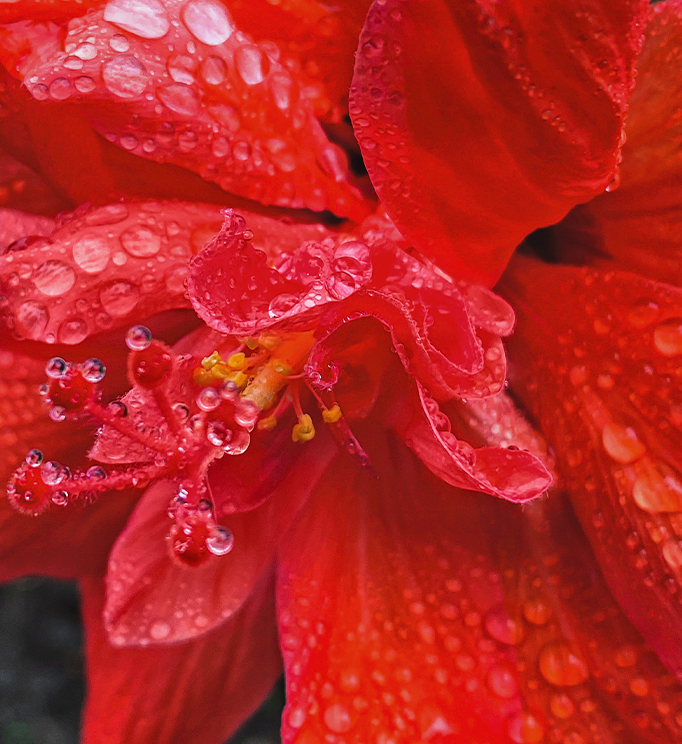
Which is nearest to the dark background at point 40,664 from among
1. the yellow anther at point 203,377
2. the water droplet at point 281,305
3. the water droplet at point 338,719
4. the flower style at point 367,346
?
the flower style at point 367,346

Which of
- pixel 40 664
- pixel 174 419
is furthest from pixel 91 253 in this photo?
pixel 40 664

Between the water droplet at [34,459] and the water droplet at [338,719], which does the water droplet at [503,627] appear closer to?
the water droplet at [338,719]

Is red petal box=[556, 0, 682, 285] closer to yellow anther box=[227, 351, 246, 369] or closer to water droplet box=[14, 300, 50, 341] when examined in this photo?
yellow anther box=[227, 351, 246, 369]

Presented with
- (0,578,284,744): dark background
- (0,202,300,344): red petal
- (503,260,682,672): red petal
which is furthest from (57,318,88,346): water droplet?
(0,578,284,744): dark background

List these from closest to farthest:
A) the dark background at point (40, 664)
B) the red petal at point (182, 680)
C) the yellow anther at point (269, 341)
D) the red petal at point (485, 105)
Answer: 1. the red petal at point (485, 105)
2. the yellow anther at point (269, 341)
3. the red petal at point (182, 680)
4. the dark background at point (40, 664)

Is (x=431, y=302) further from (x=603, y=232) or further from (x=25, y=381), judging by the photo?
(x=25, y=381)

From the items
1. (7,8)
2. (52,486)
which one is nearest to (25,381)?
(52,486)
